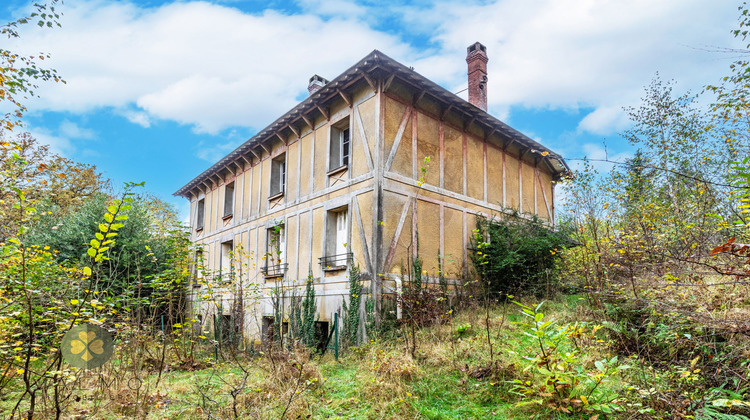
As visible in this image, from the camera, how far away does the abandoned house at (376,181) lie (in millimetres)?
10391

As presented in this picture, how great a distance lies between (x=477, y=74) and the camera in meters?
14.0

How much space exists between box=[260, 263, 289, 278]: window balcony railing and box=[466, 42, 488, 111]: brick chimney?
7543mm

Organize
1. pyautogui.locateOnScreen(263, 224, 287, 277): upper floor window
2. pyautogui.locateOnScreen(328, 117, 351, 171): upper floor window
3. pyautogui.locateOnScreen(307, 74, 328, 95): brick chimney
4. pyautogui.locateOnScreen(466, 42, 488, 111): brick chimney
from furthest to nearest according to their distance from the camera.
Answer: pyautogui.locateOnScreen(307, 74, 328, 95): brick chimney, pyautogui.locateOnScreen(466, 42, 488, 111): brick chimney, pyautogui.locateOnScreen(263, 224, 287, 277): upper floor window, pyautogui.locateOnScreen(328, 117, 351, 171): upper floor window

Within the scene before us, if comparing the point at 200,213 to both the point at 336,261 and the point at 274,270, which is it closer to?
the point at 274,270

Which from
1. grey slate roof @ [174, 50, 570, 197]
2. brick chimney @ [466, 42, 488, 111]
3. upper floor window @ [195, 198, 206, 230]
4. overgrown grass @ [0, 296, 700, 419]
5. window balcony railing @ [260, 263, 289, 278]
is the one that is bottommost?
Result: overgrown grass @ [0, 296, 700, 419]

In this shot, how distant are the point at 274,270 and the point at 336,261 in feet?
9.58

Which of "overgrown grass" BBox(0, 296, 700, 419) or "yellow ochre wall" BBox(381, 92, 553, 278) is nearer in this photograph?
"overgrown grass" BBox(0, 296, 700, 419)

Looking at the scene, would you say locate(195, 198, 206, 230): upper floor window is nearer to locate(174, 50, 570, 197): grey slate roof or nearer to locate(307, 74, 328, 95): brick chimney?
locate(174, 50, 570, 197): grey slate roof

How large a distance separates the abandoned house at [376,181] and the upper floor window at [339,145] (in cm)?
3

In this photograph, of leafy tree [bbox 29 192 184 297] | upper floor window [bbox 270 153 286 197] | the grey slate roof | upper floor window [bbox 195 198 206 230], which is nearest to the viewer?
the grey slate roof

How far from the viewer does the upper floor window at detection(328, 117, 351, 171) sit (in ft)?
39.0

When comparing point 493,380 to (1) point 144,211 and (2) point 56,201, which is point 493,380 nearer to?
(1) point 144,211

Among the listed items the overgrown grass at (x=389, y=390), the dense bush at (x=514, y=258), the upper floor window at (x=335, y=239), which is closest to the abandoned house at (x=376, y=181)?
the upper floor window at (x=335, y=239)

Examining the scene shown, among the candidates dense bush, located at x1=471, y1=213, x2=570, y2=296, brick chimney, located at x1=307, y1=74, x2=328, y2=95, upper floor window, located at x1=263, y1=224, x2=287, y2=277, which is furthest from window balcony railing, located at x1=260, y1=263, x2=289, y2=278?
brick chimney, located at x1=307, y1=74, x2=328, y2=95
